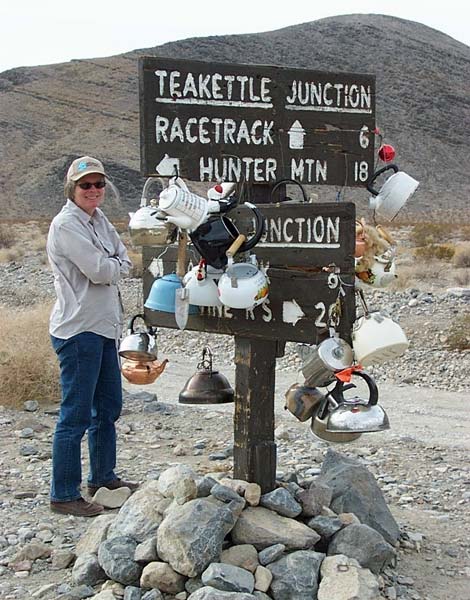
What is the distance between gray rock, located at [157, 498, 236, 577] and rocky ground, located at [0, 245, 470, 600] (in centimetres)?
40

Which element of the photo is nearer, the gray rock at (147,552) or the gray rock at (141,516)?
the gray rock at (147,552)

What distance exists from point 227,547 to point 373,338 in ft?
3.17

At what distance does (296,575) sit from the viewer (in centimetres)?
330

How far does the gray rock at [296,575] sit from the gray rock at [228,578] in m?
0.09

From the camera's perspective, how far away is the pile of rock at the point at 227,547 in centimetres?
328

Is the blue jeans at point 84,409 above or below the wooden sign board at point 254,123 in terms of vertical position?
below

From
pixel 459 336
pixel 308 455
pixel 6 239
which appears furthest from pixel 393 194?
pixel 6 239

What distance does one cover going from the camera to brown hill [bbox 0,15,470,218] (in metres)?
50.8

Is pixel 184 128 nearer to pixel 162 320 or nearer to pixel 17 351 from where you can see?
pixel 162 320

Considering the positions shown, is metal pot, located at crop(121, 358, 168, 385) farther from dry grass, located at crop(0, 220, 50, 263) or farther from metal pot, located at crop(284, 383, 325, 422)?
dry grass, located at crop(0, 220, 50, 263)

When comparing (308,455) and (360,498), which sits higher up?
(360,498)

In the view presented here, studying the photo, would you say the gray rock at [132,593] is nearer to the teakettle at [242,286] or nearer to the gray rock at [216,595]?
the gray rock at [216,595]

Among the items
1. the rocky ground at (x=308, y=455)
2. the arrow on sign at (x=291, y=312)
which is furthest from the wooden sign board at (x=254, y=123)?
the rocky ground at (x=308, y=455)

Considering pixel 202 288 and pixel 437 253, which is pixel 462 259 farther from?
pixel 202 288
